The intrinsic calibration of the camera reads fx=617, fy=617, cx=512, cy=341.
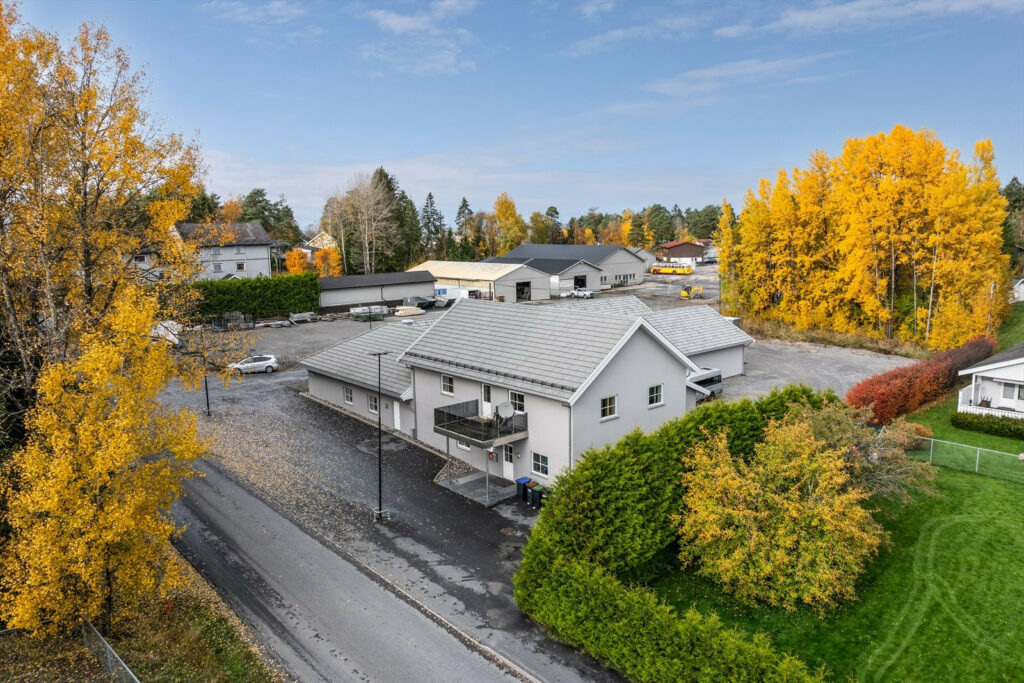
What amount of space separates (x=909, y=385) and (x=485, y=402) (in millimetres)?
24424

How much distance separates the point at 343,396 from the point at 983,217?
164ft

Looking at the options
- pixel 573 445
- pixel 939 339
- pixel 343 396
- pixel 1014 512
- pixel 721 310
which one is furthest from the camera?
pixel 721 310

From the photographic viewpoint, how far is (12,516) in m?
14.2

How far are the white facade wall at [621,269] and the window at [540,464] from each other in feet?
220

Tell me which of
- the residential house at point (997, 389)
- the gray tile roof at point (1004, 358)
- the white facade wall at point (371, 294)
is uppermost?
the white facade wall at point (371, 294)

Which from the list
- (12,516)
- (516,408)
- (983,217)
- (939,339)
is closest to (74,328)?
(12,516)

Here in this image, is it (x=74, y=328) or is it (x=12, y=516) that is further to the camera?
(x=74, y=328)

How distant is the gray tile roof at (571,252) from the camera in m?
94.4

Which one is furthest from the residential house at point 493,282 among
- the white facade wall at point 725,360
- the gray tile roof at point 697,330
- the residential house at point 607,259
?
the white facade wall at point 725,360

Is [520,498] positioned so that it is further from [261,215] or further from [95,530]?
[261,215]

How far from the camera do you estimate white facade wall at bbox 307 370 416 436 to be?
3272 centimetres

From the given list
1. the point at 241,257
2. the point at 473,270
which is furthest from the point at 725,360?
the point at 241,257

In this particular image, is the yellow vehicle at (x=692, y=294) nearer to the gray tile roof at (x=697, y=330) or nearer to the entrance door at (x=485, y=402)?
the gray tile roof at (x=697, y=330)

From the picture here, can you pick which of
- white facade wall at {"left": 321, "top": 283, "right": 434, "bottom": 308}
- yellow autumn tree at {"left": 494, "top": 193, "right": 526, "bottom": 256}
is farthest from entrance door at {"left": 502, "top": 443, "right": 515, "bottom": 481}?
yellow autumn tree at {"left": 494, "top": 193, "right": 526, "bottom": 256}
